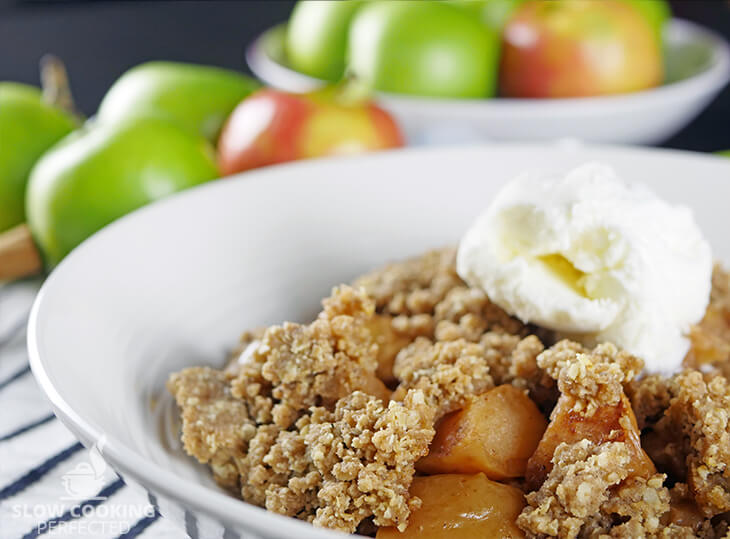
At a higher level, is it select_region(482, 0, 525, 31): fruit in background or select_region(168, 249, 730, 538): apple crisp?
select_region(482, 0, 525, 31): fruit in background

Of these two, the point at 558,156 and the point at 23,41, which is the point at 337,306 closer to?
the point at 558,156

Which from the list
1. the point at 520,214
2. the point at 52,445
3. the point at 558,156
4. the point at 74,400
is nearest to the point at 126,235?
the point at 52,445

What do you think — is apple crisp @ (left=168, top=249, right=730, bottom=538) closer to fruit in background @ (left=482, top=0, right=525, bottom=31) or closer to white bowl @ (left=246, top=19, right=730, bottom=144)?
white bowl @ (left=246, top=19, right=730, bottom=144)

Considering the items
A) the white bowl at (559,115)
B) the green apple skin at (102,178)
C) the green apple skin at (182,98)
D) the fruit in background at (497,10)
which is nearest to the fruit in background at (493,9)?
the fruit in background at (497,10)

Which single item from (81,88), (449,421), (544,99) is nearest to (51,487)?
(449,421)

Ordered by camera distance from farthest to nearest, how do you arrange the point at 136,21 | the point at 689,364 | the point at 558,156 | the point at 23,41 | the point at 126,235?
1. the point at 136,21
2. the point at 23,41
3. the point at 558,156
4. the point at 126,235
5. the point at 689,364

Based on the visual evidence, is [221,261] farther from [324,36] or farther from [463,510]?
[324,36]

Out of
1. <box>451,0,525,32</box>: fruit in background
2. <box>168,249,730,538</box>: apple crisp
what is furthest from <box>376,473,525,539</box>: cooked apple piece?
<box>451,0,525,32</box>: fruit in background
